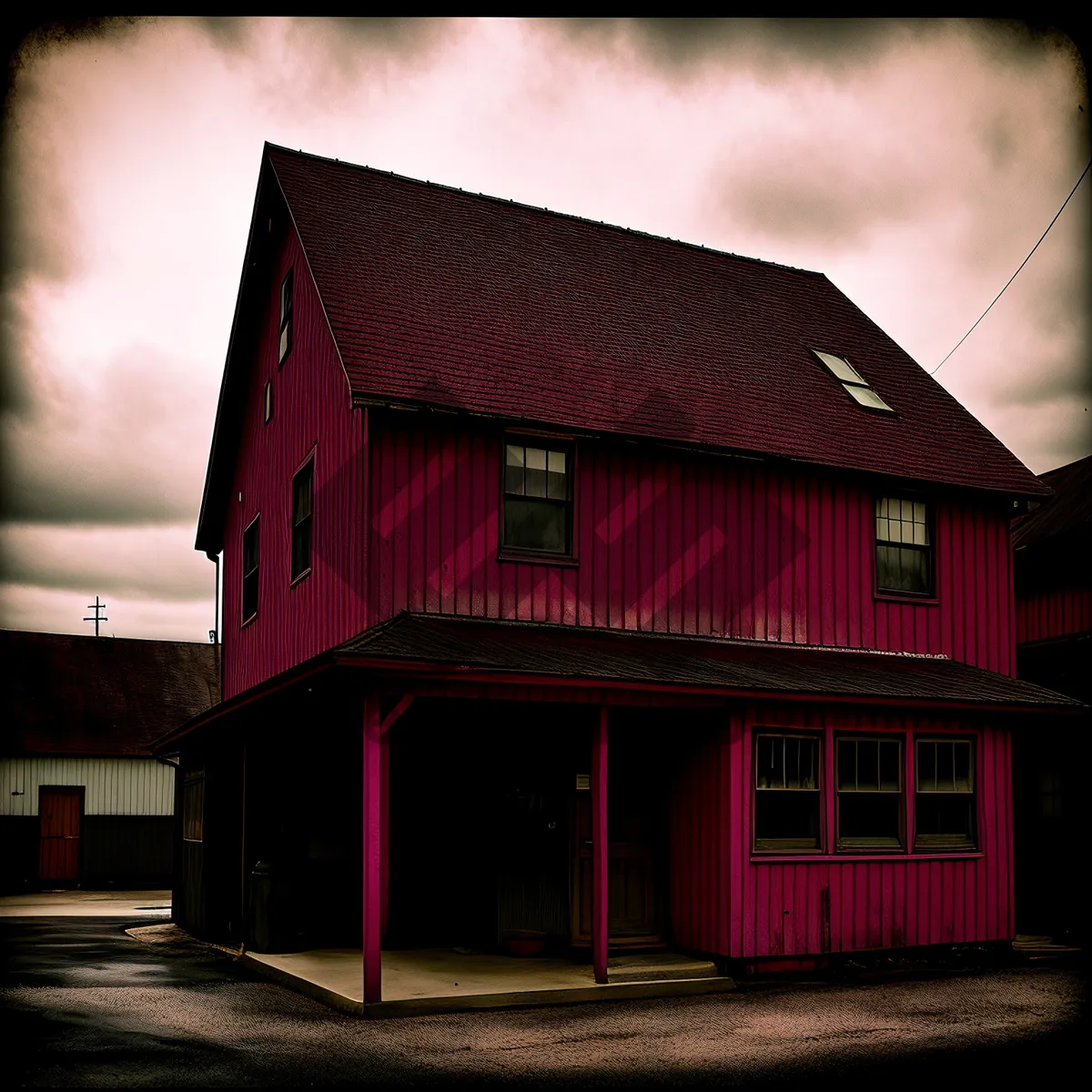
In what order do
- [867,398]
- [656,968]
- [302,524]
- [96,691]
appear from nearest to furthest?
[656,968], [302,524], [867,398], [96,691]

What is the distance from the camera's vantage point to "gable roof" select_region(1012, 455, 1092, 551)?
21953mm

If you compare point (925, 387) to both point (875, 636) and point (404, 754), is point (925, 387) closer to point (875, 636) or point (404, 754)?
point (875, 636)

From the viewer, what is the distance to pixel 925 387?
2044 centimetres

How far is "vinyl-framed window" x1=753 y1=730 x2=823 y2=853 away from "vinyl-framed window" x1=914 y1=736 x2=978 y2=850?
4.56 ft

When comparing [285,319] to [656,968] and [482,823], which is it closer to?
[482,823]

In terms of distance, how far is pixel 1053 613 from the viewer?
21922 millimetres

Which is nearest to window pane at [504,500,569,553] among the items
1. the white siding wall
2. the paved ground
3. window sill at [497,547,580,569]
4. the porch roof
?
window sill at [497,547,580,569]

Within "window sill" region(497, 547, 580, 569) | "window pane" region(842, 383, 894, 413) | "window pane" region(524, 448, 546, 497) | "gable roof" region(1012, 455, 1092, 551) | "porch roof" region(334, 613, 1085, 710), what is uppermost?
"window pane" region(842, 383, 894, 413)

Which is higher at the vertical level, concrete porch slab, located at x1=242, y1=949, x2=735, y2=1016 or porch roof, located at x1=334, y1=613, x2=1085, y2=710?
porch roof, located at x1=334, y1=613, x2=1085, y2=710

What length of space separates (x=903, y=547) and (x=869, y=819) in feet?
13.3

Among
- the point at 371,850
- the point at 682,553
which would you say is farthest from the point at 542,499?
the point at 371,850

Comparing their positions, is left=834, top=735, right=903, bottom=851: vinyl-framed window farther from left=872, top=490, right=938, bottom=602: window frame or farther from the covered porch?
left=872, top=490, right=938, bottom=602: window frame

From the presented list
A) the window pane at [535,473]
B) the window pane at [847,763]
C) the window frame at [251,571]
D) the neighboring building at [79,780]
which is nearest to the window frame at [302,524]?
the window frame at [251,571]
